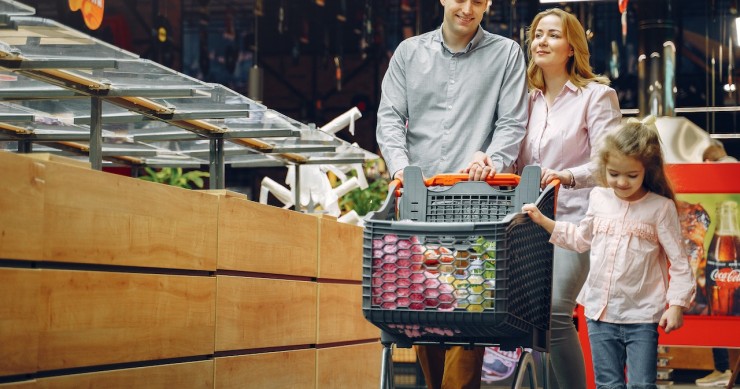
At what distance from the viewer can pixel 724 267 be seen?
20.2 ft

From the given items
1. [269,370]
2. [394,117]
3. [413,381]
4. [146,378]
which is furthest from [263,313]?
[413,381]

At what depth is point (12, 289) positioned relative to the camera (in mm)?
3209

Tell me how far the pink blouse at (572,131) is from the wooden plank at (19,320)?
5.46ft

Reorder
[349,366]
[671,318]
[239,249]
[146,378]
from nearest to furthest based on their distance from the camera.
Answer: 1. [671,318]
2. [146,378]
3. [239,249]
4. [349,366]

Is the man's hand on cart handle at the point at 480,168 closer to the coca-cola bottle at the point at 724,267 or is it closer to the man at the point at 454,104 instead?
the man at the point at 454,104

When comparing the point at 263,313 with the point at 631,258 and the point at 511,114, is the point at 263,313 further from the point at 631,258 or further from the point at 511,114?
the point at 631,258

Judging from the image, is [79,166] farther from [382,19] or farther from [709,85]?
[382,19]

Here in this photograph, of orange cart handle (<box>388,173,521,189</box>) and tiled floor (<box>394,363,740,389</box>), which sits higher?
orange cart handle (<box>388,173,521,189</box>)

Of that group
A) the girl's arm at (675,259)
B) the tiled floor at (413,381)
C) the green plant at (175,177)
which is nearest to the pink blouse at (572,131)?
the girl's arm at (675,259)

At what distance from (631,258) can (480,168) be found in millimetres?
617

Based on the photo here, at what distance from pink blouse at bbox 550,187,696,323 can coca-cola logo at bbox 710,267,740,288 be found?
2742mm

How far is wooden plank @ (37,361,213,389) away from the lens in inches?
140

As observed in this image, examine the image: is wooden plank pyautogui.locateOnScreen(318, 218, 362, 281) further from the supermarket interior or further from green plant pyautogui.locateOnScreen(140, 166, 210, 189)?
green plant pyautogui.locateOnScreen(140, 166, 210, 189)

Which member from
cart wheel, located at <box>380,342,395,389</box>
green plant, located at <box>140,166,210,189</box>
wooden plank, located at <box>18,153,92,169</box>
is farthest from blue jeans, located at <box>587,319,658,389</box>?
green plant, located at <box>140,166,210,189</box>
